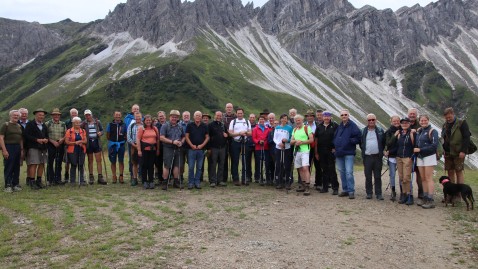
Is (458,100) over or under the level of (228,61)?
under

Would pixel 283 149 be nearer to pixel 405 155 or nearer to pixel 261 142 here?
pixel 261 142

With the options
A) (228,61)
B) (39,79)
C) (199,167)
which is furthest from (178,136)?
(39,79)

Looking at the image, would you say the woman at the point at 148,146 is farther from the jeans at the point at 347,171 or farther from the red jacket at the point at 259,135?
the jeans at the point at 347,171

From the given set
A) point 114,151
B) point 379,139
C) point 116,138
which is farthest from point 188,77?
point 379,139

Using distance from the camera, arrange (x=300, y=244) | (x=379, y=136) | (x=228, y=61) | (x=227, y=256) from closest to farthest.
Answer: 1. (x=227, y=256)
2. (x=300, y=244)
3. (x=379, y=136)
4. (x=228, y=61)

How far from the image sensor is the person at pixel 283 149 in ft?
53.6

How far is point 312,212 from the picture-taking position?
1268cm

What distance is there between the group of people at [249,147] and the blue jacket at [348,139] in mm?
39

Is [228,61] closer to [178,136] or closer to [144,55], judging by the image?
[144,55]

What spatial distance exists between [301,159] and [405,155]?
395 centimetres

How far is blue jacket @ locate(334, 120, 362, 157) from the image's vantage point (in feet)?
49.6

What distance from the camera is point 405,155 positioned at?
14234 millimetres

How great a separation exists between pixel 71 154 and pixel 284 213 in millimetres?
9751

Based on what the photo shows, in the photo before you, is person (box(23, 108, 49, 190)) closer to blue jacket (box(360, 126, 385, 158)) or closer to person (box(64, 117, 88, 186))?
person (box(64, 117, 88, 186))
